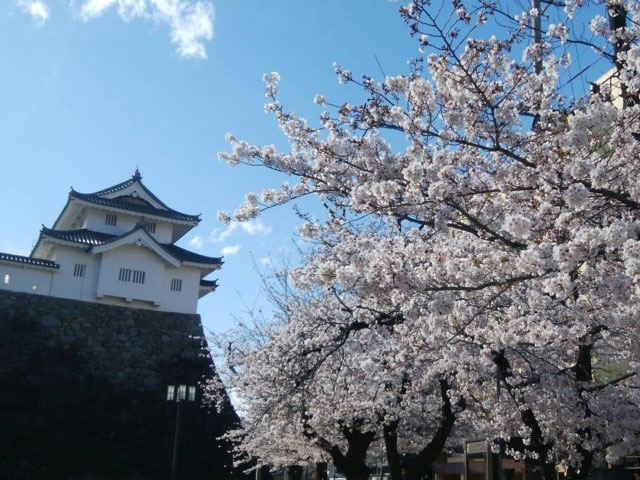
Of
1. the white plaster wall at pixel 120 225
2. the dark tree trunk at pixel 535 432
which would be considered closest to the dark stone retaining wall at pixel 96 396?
the white plaster wall at pixel 120 225

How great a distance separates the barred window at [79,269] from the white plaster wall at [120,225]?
236cm

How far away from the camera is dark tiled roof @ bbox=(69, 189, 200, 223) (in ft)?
102

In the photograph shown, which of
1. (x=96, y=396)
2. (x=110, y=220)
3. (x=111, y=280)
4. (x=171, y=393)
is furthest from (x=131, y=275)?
(x=171, y=393)

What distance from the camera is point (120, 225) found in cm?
3219

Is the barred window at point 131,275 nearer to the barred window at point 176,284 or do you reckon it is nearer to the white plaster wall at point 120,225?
the barred window at point 176,284

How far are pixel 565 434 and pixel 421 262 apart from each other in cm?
391

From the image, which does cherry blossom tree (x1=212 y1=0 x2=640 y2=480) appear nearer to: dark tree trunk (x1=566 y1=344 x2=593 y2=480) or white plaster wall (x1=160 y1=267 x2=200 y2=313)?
dark tree trunk (x1=566 y1=344 x2=593 y2=480)

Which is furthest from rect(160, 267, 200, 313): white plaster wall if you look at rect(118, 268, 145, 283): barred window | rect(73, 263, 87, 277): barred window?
rect(73, 263, 87, 277): barred window

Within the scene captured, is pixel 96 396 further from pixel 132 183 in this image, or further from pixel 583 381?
pixel 583 381

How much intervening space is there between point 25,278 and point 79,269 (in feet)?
7.83

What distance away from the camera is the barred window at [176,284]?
31.1 m

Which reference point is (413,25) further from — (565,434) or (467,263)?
(565,434)

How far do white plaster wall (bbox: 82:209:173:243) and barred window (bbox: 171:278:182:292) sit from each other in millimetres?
Answer: 2675

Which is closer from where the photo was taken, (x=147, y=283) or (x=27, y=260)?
(x=27, y=260)
